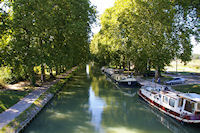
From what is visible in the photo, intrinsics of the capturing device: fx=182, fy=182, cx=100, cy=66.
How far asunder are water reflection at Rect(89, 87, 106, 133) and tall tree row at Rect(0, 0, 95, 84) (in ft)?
30.2

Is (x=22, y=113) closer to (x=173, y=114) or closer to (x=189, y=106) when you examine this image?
(x=173, y=114)

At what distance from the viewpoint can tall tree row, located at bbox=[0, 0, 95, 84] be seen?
25.0 m

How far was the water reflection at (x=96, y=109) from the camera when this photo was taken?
17.3 meters

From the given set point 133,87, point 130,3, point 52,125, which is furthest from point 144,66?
point 52,125

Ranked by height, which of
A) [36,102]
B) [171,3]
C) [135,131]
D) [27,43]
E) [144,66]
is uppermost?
[171,3]

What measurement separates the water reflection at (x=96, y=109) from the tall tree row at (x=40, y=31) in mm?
9200

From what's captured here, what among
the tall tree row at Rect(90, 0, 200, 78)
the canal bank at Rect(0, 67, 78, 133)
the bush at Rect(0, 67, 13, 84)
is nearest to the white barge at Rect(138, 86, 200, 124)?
the tall tree row at Rect(90, 0, 200, 78)

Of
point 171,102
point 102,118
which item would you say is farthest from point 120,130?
point 171,102

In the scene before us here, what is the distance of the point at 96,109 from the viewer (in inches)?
875

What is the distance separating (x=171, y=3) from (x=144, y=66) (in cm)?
1739

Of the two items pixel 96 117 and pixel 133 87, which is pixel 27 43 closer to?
pixel 96 117

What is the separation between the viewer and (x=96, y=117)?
19.4m

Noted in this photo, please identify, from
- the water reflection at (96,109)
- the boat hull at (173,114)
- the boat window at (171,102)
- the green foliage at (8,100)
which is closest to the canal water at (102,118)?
the water reflection at (96,109)

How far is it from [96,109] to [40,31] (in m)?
14.8
